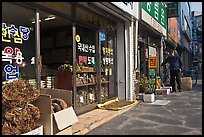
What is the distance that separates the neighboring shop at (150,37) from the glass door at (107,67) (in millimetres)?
1711

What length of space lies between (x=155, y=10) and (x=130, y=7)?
3690mm

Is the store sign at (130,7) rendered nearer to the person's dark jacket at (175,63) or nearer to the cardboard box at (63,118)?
the cardboard box at (63,118)

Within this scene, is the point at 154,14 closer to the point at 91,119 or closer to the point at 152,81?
the point at 152,81

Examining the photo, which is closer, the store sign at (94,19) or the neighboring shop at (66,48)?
the neighboring shop at (66,48)

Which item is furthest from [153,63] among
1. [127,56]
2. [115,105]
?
[115,105]

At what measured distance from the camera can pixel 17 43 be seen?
14.5 ft

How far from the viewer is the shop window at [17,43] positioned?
4.21 m

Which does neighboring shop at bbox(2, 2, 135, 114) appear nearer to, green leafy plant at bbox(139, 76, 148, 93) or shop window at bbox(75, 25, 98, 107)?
shop window at bbox(75, 25, 98, 107)

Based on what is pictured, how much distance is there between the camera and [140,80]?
32.5 ft

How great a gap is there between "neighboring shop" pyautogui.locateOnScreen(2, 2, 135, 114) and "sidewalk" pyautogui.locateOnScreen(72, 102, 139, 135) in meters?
0.28

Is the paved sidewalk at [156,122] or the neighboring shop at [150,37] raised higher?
the neighboring shop at [150,37]

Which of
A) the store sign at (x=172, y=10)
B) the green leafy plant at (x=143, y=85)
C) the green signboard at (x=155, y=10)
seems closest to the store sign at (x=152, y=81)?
the green leafy plant at (x=143, y=85)

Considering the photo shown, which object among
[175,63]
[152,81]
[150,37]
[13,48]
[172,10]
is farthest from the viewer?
[172,10]

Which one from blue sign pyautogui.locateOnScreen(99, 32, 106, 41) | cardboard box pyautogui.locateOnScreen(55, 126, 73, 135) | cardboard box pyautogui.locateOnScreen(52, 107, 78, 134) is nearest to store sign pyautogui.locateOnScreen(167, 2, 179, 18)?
blue sign pyautogui.locateOnScreen(99, 32, 106, 41)
